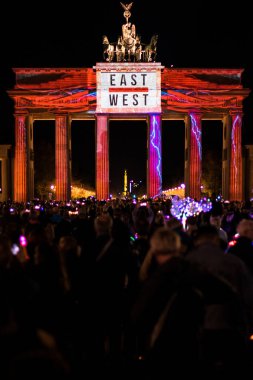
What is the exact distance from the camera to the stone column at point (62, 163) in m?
53.4

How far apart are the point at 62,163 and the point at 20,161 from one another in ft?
12.4

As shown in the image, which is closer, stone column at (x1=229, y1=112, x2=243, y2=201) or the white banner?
the white banner

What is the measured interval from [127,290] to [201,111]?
46.1 metres

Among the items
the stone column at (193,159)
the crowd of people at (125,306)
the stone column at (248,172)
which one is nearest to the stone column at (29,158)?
the stone column at (193,159)

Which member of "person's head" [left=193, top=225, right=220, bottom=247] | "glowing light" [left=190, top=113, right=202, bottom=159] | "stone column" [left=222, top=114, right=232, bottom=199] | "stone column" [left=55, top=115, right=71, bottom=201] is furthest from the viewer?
"stone column" [left=222, top=114, right=232, bottom=199]

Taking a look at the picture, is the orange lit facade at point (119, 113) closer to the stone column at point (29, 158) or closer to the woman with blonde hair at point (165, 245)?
the stone column at point (29, 158)

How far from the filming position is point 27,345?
4.18 metres

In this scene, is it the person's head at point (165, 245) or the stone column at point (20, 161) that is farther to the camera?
the stone column at point (20, 161)

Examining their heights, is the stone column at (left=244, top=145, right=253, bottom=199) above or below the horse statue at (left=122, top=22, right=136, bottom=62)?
below

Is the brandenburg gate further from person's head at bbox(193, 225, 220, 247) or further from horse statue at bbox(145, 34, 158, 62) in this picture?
person's head at bbox(193, 225, 220, 247)

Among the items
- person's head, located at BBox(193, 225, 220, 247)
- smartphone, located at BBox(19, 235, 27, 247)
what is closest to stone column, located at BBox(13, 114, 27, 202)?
smartphone, located at BBox(19, 235, 27, 247)

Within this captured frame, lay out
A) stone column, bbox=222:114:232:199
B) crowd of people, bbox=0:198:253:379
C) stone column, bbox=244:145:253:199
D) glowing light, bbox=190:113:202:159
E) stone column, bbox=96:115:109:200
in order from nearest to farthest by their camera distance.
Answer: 1. crowd of people, bbox=0:198:253:379
2. glowing light, bbox=190:113:202:159
3. stone column, bbox=96:115:109:200
4. stone column, bbox=222:114:232:199
5. stone column, bbox=244:145:253:199

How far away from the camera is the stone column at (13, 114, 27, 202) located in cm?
5253

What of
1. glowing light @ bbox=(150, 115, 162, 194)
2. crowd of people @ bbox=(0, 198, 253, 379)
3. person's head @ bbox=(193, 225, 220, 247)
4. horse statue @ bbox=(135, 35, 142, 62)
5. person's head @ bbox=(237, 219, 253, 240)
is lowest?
crowd of people @ bbox=(0, 198, 253, 379)
